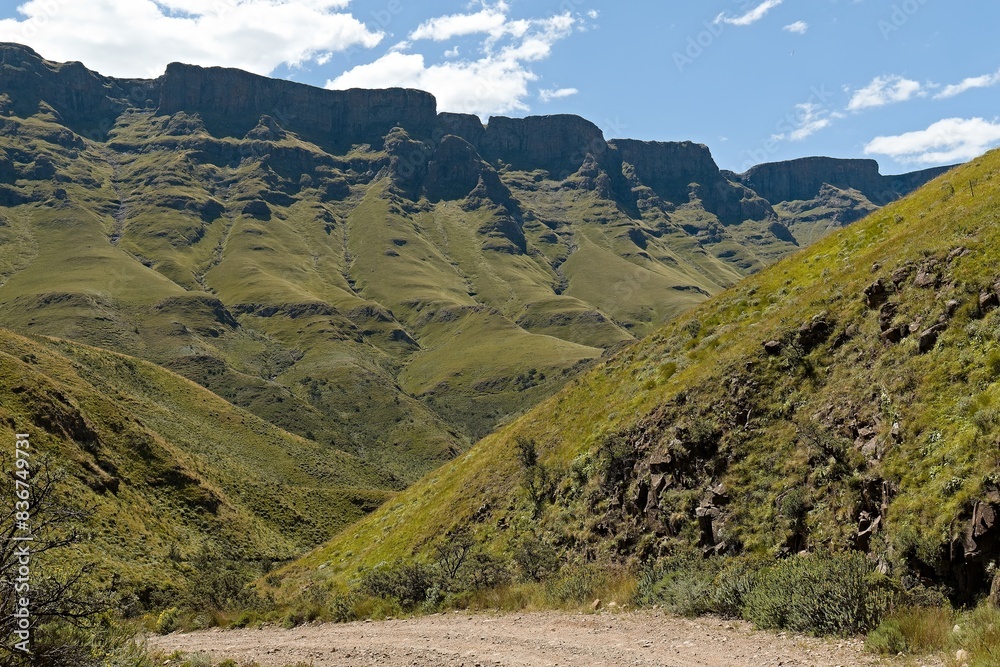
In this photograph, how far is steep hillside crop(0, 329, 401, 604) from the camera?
159 feet

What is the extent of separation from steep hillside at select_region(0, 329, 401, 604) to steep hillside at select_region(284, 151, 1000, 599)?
18.5m

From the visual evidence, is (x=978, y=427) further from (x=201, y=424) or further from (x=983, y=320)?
(x=201, y=424)

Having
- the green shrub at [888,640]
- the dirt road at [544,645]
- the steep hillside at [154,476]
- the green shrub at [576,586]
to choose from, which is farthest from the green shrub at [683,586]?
the steep hillside at [154,476]

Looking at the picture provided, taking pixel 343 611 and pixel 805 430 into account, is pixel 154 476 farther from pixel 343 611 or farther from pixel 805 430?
pixel 805 430

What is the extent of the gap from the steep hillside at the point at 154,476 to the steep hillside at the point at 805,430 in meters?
18.5

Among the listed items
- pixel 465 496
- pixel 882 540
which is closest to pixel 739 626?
pixel 882 540

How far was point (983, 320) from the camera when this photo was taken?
18078 mm

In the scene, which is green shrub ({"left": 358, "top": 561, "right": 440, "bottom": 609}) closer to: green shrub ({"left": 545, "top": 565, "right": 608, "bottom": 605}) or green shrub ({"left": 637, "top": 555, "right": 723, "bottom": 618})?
green shrub ({"left": 545, "top": 565, "right": 608, "bottom": 605})

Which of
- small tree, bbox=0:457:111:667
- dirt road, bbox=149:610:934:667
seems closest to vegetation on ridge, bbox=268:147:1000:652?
dirt road, bbox=149:610:934:667

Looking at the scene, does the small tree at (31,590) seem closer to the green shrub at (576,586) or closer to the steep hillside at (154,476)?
the green shrub at (576,586)

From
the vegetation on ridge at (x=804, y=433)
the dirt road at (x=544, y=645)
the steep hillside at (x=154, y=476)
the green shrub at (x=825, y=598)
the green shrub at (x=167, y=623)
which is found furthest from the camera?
the steep hillside at (x=154, y=476)

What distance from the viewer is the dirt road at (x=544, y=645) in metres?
12.5

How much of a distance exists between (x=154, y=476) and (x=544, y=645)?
200ft

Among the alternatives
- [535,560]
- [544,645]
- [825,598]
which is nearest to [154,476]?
[535,560]
